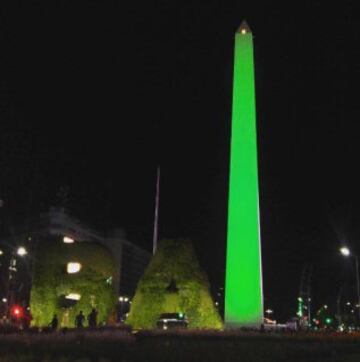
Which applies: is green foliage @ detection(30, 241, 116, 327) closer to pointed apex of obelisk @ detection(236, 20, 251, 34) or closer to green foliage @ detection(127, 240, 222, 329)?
green foliage @ detection(127, 240, 222, 329)

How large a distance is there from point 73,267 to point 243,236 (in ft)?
29.3

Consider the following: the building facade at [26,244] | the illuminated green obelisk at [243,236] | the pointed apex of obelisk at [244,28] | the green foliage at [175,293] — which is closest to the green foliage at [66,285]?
the green foliage at [175,293]

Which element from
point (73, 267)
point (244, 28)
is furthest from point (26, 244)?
point (73, 267)

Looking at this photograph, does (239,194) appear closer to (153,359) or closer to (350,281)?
(153,359)

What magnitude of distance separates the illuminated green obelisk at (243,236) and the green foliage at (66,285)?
6377 mm

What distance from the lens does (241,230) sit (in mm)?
34906

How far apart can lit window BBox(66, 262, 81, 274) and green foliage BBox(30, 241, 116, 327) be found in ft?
0.57

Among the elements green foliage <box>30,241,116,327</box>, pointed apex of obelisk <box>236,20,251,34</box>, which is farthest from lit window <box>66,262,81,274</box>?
pointed apex of obelisk <box>236,20,251,34</box>

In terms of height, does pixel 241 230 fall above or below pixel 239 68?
below

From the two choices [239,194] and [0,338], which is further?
[239,194]

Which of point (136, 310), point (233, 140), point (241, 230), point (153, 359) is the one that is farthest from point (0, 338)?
point (233, 140)

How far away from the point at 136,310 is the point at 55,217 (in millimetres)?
69650

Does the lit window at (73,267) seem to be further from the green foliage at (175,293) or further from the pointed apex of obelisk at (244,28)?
the pointed apex of obelisk at (244,28)

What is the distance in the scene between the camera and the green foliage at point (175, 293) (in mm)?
31484
